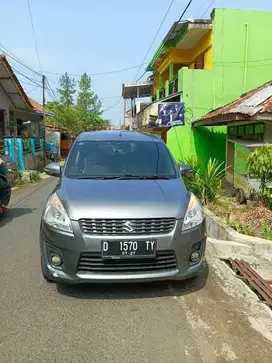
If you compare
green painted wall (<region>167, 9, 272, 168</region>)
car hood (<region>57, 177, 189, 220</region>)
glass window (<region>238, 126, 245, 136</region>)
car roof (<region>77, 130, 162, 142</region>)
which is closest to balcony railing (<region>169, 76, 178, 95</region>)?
green painted wall (<region>167, 9, 272, 168</region>)

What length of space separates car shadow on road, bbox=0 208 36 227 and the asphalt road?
3133 mm

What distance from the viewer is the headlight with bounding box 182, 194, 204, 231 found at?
3.63 m

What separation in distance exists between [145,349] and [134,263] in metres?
0.84

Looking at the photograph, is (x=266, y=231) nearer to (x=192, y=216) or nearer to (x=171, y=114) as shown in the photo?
(x=192, y=216)

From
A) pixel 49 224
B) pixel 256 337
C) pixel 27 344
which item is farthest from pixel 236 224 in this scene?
pixel 27 344

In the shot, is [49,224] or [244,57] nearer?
[49,224]

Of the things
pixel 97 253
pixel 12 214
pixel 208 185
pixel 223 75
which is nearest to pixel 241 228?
pixel 208 185

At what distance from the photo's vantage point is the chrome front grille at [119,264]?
3453mm

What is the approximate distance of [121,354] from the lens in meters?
2.79

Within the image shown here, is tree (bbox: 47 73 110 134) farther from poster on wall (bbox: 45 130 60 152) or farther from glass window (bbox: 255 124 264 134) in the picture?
glass window (bbox: 255 124 264 134)

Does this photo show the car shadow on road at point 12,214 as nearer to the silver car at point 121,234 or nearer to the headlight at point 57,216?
the headlight at point 57,216

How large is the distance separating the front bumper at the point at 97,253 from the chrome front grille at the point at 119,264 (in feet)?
0.05

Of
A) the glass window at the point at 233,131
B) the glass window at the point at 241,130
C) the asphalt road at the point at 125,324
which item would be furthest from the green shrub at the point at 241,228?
the glass window at the point at 233,131

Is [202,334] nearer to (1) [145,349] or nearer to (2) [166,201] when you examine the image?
(1) [145,349]
